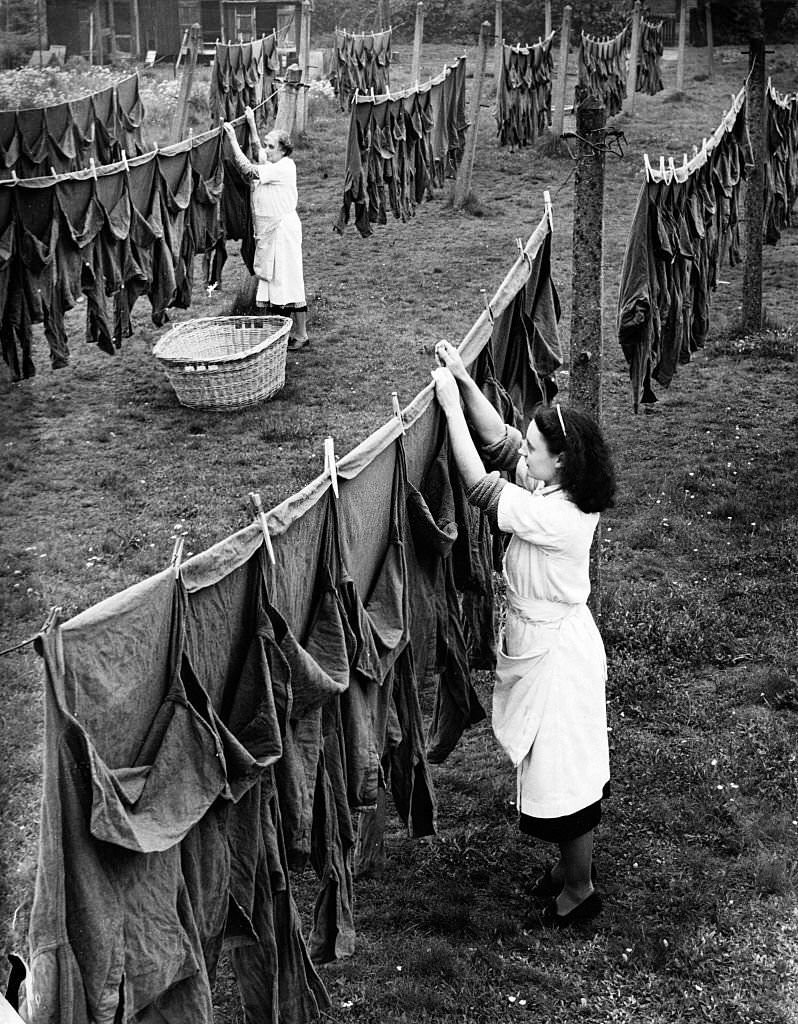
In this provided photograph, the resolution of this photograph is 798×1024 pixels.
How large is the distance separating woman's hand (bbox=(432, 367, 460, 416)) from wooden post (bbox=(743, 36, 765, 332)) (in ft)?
23.5

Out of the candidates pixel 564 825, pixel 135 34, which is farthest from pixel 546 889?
pixel 135 34

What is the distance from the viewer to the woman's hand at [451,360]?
3795 millimetres

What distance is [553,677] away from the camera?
3.87 meters

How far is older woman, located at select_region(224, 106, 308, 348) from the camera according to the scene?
9266 mm

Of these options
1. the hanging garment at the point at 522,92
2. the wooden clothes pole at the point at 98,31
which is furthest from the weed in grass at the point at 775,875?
the wooden clothes pole at the point at 98,31

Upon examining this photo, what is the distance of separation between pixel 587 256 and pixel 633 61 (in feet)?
A: 53.1

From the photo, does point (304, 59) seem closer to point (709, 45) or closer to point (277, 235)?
point (277, 235)

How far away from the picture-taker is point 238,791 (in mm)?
2787

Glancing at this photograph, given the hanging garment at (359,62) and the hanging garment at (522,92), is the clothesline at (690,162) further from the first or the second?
the hanging garment at (359,62)

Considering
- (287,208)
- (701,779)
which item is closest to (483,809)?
(701,779)

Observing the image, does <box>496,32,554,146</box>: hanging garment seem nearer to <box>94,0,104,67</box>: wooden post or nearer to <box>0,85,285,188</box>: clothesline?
<box>0,85,285,188</box>: clothesline

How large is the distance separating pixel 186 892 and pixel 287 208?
771 cm

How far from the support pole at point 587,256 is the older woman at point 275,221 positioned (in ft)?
14.4

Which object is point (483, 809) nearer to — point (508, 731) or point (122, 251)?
point (508, 731)
